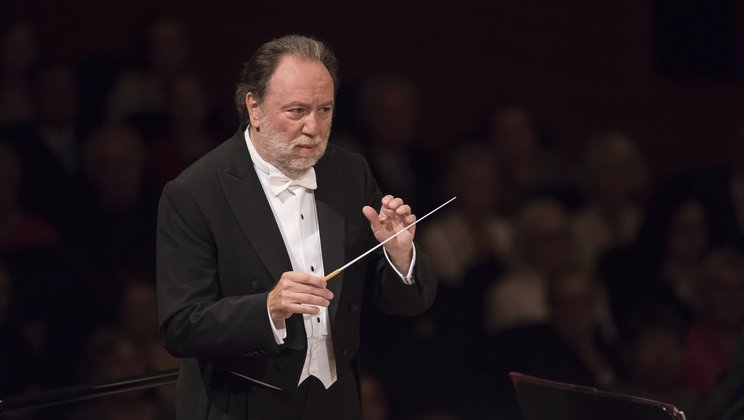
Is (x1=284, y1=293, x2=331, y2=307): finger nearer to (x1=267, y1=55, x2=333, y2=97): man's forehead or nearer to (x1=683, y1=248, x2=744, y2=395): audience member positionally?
(x1=267, y1=55, x2=333, y2=97): man's forehead

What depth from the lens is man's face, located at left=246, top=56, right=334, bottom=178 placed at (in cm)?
220

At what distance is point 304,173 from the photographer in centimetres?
228

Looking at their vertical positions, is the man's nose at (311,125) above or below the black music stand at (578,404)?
above

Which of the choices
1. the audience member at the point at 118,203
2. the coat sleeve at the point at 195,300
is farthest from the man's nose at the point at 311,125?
the audience member at the point at 118,203

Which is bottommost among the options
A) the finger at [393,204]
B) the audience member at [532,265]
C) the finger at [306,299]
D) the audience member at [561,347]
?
the audience member at [561,347]

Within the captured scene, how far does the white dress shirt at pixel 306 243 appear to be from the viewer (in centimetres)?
224

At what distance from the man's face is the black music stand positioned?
0.66 m

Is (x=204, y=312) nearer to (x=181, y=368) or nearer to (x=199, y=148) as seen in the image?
(x=181, y=368)

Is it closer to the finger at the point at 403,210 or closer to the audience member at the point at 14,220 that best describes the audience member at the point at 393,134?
the audience member at the point at 14,220

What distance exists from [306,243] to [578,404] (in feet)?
2.07

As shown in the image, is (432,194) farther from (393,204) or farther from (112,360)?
(393,204)

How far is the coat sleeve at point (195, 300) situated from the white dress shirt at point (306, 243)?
0.44 feet

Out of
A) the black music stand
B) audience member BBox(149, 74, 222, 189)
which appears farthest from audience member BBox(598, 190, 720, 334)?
the black music stand

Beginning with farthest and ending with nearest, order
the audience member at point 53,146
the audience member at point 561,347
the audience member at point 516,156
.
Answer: the audience member at point 516,156
the audience member at point 561,347
the audience member at point 53,146
